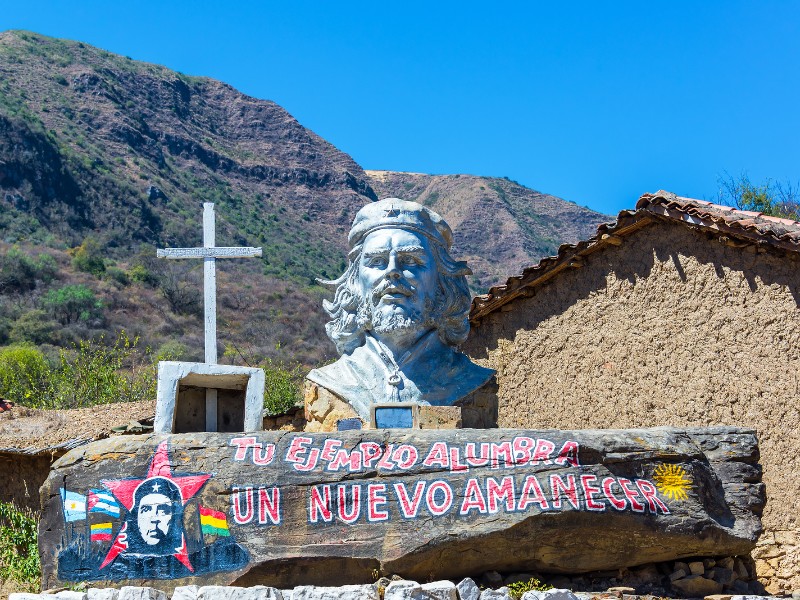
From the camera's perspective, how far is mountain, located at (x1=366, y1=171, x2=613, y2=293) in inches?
1905

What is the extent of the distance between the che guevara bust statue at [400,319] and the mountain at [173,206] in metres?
15.9

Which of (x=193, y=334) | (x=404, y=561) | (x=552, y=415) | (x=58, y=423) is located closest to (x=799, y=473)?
(x=552, y=415)

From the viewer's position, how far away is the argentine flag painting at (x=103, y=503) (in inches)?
272

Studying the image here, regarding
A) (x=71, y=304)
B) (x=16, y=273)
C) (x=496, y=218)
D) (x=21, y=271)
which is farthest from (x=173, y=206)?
(x=496, y=218)

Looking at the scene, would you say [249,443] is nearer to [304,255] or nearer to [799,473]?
[799,473]

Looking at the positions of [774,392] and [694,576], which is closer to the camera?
[694,576]

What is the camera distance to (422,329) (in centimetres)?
862

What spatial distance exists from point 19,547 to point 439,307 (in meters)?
4.39

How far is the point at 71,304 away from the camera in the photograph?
30.1 meters

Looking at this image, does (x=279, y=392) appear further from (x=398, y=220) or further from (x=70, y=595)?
Answer: (x=70, y=595)

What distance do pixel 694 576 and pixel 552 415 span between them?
5.25m

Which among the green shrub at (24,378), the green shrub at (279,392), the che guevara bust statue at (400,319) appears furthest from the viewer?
the green shrub at (24,378)

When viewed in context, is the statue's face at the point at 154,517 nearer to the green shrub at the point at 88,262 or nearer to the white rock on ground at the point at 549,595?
the white rock on ground at the point at 549,595

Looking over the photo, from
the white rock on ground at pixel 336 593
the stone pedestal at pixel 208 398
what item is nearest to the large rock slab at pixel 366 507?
the white rock on ground at pixel 336 593
